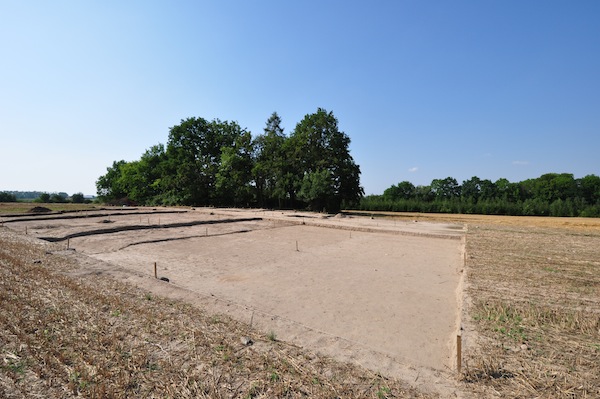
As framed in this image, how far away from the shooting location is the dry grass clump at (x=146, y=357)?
116 inches

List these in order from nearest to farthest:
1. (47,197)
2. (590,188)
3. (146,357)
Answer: (146,357) < (47,197) < (590,188)

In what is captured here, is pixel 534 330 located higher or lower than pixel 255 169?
lower

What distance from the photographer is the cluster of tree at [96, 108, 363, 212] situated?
37.0 m

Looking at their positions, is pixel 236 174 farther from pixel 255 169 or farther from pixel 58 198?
pixel 58 198

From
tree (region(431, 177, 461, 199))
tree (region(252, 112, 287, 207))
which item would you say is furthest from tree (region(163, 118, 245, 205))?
tree (region(431, 177, 461, 199))

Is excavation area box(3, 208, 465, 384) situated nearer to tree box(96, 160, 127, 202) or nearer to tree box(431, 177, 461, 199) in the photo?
tree box(96, 160, 127, 202)

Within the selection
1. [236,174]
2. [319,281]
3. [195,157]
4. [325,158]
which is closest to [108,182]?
[195,157]

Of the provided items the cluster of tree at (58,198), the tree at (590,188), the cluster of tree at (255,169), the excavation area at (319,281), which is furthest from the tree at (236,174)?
the tree at (590,188)

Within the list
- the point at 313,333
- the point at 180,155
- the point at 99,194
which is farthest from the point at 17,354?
the point at 99,194

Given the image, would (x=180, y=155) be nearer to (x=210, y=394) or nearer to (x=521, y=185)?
(x=210, y=394)

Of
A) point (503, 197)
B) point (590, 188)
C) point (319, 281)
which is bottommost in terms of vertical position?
point (319, 281)

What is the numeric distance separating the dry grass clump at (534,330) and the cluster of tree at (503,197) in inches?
2124

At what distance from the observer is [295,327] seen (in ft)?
15.5

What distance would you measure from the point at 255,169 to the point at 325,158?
9291mm
